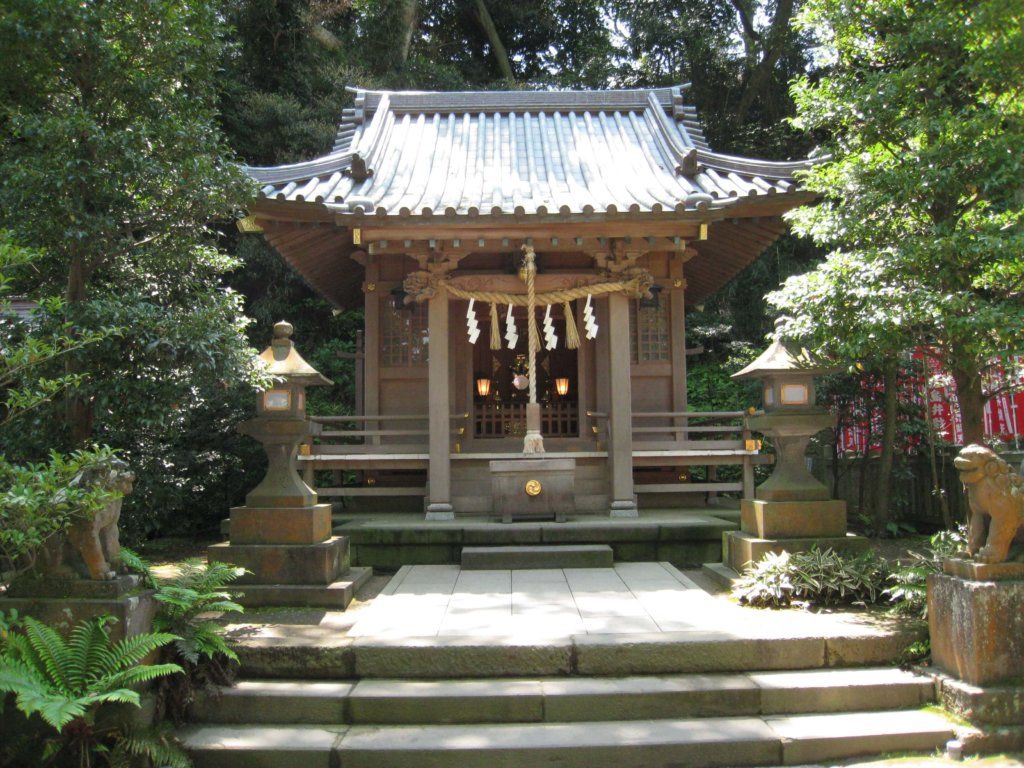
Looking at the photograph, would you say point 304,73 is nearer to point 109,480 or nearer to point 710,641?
point 109,480

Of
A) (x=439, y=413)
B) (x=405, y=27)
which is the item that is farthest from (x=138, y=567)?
(x=405, y=27)

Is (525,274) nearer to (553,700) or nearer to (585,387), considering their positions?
(585,387)

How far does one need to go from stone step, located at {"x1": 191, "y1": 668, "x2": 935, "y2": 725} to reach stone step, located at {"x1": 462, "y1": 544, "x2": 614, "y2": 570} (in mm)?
2755

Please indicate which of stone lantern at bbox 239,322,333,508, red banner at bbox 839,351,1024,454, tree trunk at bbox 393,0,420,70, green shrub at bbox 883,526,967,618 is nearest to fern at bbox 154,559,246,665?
stone lantern at bbox 239,322,333,508

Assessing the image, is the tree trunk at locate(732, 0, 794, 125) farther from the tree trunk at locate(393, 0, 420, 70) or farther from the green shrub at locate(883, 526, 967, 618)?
the green shrub at locate(883, 526, 967, 618)

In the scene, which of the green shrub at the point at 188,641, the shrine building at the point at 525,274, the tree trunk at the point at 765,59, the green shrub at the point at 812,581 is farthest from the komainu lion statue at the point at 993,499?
the tree trunk at the point at 765,59

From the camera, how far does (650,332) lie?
10.8 metres

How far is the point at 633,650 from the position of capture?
15.3 feet

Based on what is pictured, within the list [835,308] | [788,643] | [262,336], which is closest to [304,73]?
[262,336]

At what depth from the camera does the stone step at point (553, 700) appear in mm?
4324

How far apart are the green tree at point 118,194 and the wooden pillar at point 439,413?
10.6ft

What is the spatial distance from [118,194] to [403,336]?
5.42 meters

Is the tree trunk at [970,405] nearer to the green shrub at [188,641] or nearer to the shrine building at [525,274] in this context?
the shrine building at [525,274]

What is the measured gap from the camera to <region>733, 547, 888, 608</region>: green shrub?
18.3 ft
